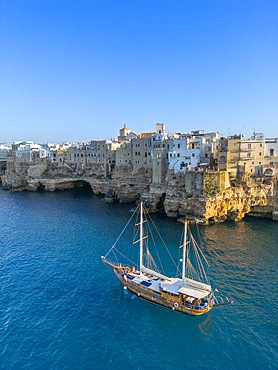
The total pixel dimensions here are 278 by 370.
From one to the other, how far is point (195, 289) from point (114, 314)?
714 centimetres

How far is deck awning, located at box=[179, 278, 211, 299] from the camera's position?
2244cm

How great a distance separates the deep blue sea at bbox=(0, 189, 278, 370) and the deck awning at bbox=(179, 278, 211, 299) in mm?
1885

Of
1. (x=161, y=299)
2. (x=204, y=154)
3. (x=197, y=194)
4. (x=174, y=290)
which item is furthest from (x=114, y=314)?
(x=204, y=154)

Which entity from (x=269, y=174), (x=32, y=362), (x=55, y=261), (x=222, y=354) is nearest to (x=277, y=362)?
(x=222, y=354)

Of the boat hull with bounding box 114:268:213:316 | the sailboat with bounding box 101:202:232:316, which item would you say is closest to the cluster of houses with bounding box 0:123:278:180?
the sailboat with bounding box 101:202:232:316

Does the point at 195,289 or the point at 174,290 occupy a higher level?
the point at 195,289

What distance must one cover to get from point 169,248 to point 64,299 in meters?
15.4

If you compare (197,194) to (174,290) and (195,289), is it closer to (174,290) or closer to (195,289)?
(195,289)

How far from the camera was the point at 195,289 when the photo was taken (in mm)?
23266

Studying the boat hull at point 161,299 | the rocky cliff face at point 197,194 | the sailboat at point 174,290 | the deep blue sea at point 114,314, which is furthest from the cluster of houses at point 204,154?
the boat hull at point 161,299

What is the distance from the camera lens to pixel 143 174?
62.8m

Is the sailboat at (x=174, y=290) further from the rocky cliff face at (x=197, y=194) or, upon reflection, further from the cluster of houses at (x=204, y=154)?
the cluster of houses at (x=204, y=154)

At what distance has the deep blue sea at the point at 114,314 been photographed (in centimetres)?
1848

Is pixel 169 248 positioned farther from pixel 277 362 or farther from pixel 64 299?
pixel 277 362
